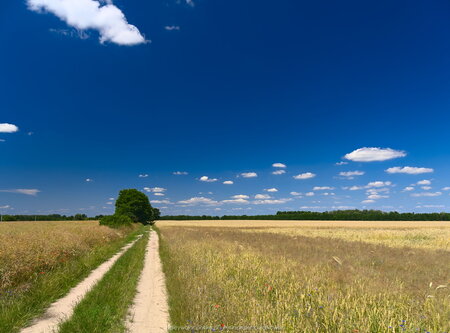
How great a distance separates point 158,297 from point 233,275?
265cm

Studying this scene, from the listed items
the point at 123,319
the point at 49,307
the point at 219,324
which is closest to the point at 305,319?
the point at 219,324

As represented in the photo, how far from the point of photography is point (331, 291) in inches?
281

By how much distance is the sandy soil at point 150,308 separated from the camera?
588 cm

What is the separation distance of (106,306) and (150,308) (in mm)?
1123

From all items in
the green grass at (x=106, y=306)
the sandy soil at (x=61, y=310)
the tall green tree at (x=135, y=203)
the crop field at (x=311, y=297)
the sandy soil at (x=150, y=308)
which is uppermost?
the tall green tree at (x=135, y=203)

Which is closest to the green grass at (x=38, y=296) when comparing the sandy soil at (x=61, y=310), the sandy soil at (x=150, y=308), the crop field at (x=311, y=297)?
the sandy soil at (x=61, y=310)

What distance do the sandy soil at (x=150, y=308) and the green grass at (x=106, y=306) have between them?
213 mm

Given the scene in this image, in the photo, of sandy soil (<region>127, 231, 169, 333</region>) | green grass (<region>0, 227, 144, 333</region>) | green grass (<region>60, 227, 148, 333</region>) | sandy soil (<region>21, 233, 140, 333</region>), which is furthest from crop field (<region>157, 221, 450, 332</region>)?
green grass (<region>0, 227, 144, 333</region>)

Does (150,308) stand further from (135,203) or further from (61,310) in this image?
(135,203)

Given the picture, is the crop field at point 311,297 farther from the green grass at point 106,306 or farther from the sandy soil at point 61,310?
the sandy soil at point 61,310

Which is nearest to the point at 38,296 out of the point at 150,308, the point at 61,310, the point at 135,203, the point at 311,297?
the point at 61,310

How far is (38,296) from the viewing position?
7828 mm

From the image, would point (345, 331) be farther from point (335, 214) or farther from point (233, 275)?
point (335, 214)

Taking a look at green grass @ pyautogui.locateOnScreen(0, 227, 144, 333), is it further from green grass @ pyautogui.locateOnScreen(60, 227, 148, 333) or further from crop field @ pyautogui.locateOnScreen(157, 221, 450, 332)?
crop field @ pyautogui.locateOnScreen(157, 221, 450, 332)
